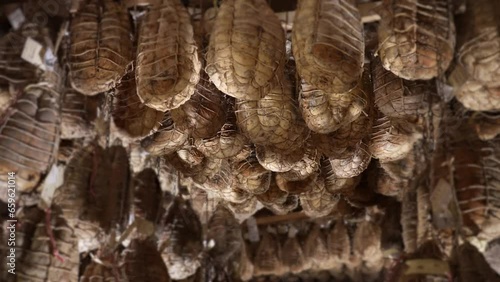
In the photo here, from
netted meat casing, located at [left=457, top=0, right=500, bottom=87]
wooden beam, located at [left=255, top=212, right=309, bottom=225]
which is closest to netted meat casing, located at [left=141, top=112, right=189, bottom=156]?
netted meat casing, located at [left=457, top=0, right=500, bottom=87]

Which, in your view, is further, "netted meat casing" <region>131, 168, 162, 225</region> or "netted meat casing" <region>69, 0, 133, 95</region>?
"netted meat casing" <region>131, 168, 162, 225</region>

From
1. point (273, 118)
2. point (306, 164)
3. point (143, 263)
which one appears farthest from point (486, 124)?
point (143, 263)

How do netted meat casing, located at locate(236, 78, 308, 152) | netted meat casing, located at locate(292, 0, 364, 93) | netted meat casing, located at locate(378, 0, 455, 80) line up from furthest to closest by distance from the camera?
netted meat casing, located at locate(378, 0, 455, 80) < netted meat casing, located at locate(236, 78, 308, 152) < netted meat casing, located at locate(292, 0, 364, 93)

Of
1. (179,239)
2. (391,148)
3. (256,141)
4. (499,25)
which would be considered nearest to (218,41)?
(256,141)

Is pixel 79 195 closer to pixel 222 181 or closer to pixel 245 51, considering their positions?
pixel 222 181

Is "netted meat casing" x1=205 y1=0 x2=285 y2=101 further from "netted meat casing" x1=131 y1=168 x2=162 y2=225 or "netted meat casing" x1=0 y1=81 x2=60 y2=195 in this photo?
"netted meat casing" x1=131 y1=168 x2=162 y2=225

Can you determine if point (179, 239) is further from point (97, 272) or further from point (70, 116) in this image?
point (70, 116)
